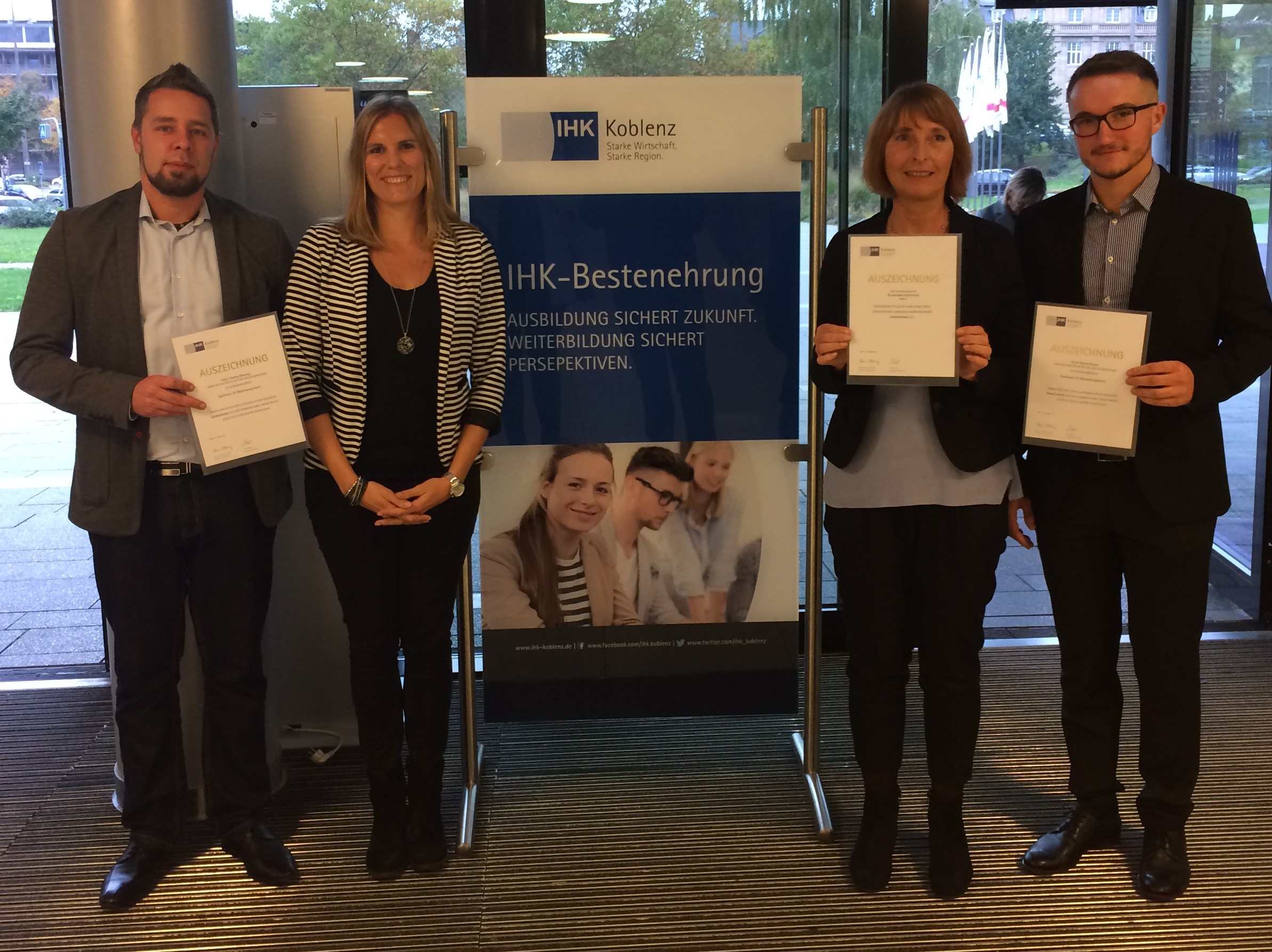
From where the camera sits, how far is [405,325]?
2678 mm

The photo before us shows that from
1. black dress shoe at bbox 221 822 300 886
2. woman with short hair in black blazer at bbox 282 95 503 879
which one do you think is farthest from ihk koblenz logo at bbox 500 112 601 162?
black dress shoe at bbox 221 822 300 886

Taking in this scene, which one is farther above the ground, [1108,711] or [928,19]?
[928,19]

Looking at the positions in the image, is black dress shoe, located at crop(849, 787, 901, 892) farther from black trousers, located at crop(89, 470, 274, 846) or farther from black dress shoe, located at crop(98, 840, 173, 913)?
black dress shoe, located at crop(98, 840, 173, 913)

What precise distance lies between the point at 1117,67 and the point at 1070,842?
6.05ft

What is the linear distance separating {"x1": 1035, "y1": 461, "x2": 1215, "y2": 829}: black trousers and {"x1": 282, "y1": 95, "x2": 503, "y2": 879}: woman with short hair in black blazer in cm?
142

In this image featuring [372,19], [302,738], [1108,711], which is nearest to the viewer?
[1108,711]

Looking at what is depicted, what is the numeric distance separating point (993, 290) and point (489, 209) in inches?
50.9

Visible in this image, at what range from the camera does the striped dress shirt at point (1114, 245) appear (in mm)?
2635

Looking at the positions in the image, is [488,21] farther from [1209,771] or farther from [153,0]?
[1209,771]

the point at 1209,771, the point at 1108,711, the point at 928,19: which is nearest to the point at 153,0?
the point at 928,19

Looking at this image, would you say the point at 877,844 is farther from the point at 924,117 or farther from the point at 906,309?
the point at 924,117

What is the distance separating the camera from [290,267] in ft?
9.02

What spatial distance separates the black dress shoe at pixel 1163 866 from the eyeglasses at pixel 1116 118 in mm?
1658

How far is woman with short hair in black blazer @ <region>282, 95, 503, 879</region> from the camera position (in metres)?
2.67
